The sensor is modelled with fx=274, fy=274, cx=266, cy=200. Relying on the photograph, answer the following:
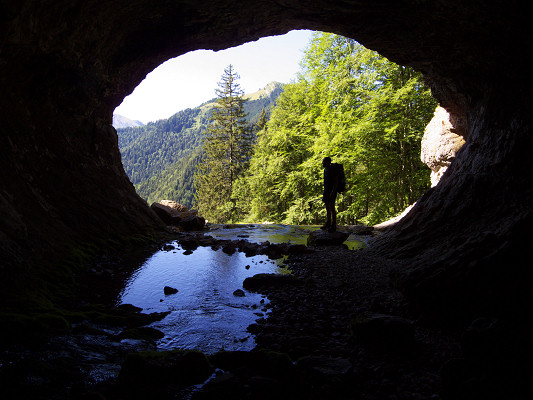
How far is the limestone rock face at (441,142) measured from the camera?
14.6m

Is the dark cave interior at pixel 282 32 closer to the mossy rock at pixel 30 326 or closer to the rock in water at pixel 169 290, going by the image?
the mossy rock at pixel 30 326

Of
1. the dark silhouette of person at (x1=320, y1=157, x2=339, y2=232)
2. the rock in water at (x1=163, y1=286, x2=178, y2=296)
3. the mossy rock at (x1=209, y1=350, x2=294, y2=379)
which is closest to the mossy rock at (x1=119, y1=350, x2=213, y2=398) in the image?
the mossy rock at (x1=209, y1=350, x2=294, y2=379)

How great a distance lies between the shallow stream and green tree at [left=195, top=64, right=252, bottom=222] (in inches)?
1382

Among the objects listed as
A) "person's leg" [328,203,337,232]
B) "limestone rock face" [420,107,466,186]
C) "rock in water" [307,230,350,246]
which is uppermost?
"limestone rock face" [420,107,466,186]

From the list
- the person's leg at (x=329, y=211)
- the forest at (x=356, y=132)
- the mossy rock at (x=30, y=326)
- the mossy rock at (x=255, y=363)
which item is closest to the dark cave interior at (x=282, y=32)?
the mossy rock at (x=30, y=326)

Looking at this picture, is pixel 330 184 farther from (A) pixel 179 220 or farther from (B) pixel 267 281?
(A) pixel 179 220

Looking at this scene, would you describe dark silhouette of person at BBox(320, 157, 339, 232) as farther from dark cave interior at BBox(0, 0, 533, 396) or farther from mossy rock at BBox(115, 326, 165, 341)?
mossy rock at BBox(115, 326, 165, 341)

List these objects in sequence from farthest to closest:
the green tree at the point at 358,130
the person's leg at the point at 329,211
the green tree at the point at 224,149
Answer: the green tree at the point at 224,149 → the green tree at the point at 358,130 → the person's leg at the point at 329,211

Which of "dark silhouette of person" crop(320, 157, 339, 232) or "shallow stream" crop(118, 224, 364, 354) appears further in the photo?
"dark silhouette of person" crop(320, 157, 339, 232)

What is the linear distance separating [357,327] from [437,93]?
35.5ft

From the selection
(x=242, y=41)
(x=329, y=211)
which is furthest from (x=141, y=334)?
(x=242, y=41)

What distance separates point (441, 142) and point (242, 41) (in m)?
11.6

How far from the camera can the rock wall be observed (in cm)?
468

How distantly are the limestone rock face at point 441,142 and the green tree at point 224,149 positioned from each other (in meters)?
30.7
